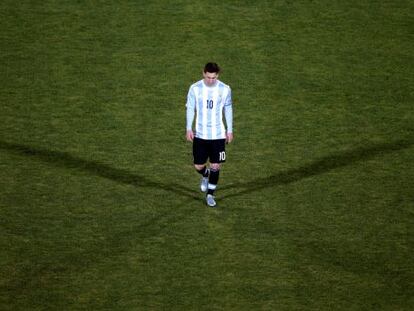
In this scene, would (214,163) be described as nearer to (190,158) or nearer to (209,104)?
(209,104)

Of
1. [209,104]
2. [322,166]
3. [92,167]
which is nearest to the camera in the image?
[209,104]

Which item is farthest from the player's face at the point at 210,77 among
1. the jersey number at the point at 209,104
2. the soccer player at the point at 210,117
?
the jersey number at the point at 209,104

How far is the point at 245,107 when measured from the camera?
1681 cm

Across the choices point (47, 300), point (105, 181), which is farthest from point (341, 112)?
point (47, 300)

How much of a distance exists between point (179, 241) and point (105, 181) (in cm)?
219

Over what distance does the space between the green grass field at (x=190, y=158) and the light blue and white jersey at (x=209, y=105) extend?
1.23m

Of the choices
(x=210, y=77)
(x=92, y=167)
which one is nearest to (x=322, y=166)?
(x=210, y=77)

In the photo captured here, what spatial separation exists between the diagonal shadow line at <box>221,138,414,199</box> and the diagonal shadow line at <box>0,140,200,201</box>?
0.79 meters

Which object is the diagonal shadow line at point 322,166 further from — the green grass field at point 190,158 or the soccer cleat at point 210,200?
the soccer cleat at point 210,200

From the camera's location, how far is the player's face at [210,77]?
1262 centimetres

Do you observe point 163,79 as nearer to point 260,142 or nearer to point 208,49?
point 208,49

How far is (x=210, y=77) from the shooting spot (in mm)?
12680

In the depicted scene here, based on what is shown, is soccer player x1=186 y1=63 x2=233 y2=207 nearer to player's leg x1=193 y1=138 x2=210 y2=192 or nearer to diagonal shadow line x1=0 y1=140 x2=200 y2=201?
player's leg x1=193 y1=138 x2=210 y2=192

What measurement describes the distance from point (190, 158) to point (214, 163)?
180cm
